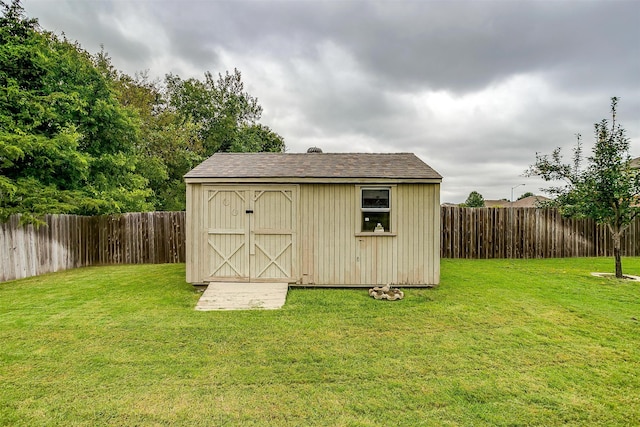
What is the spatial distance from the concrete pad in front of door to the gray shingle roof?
100 inches

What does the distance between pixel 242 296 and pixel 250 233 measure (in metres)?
1.52

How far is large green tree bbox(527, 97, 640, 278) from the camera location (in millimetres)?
7316

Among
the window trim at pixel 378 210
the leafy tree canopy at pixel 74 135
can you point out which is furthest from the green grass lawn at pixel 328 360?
the leafy tree canopy at pixel 74 135

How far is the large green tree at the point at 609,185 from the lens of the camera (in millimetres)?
7316

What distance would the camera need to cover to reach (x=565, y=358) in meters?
3.72

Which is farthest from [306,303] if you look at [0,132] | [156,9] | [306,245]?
[156,9]

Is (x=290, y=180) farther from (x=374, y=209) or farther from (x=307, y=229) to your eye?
(x=374, y=209)

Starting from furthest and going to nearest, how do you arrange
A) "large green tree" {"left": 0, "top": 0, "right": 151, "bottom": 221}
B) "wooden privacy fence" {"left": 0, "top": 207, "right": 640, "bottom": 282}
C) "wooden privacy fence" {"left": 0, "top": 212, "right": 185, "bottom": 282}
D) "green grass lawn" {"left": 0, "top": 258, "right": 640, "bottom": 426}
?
"wooden privacy fence" {"left": 0, "top": 207, "right": 640, "bottom": 282} → "wooden privacy fence" {"left": 0, "top": 212, "right": 185, "bottom": 282} → "large green tree" {"left": 0, "top": 0, "right": 151, "bottom": 221} → "green grass lawn" {"left": 0, "top": 258, "right": 640, "bottom": 426}

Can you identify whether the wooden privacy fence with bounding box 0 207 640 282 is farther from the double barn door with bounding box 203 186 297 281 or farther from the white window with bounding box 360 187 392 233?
the white window with bounding box 360 187 392 233

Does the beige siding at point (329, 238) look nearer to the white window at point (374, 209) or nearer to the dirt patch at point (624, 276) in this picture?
the white window at point (374, 209)

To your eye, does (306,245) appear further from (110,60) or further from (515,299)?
(110,60)

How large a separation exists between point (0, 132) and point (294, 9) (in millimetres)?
9430

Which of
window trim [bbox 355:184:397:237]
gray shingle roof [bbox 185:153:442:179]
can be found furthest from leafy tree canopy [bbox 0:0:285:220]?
window trim [bbox 355:184:397:237]

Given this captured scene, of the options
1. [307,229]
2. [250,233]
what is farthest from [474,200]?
[250,233]
